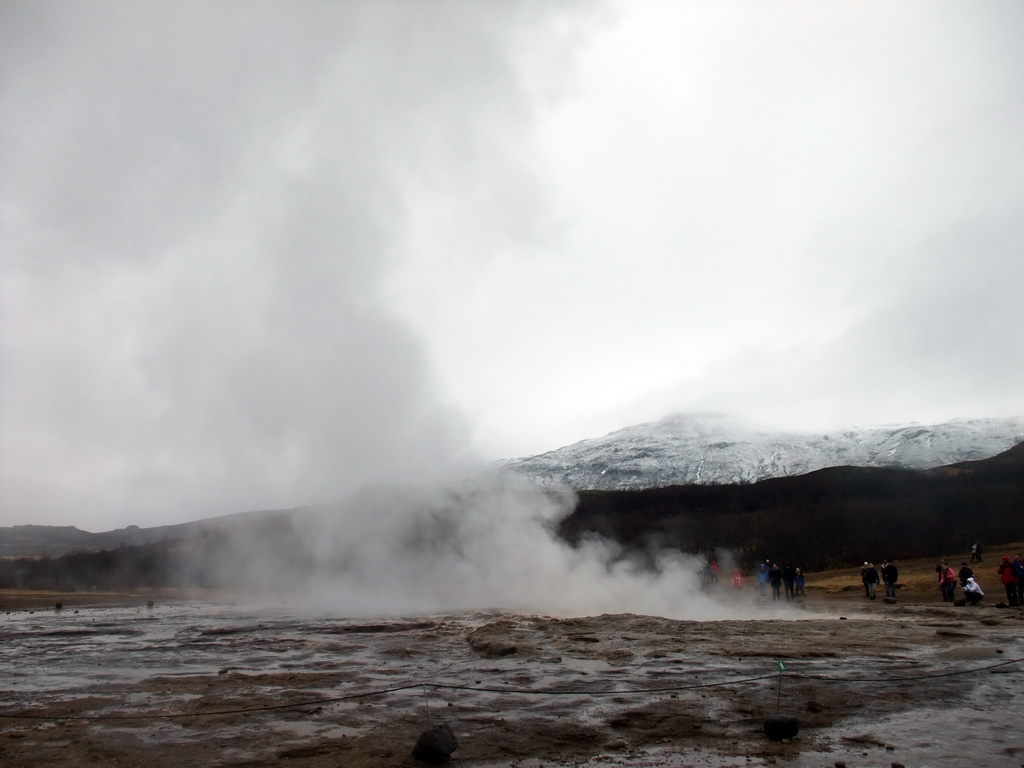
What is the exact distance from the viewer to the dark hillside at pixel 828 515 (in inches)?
2697

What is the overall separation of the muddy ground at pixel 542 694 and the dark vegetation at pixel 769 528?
28.8 m

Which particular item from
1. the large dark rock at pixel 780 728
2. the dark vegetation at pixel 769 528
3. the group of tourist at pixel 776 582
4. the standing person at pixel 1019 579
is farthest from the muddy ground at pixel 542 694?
the dark vegetation at pixel 769 528

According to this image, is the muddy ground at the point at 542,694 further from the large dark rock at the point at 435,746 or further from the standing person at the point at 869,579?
the standing person at the point at 869,579

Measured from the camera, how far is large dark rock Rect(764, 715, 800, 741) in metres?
9.68

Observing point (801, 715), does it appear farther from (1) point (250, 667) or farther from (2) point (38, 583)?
(2) point (38, 583)

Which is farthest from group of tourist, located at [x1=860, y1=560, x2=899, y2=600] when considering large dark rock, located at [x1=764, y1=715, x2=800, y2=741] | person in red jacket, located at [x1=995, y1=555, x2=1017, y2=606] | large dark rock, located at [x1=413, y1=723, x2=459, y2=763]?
large dark rock, located at [x1=413, y1=723, x2=459, y2=763]

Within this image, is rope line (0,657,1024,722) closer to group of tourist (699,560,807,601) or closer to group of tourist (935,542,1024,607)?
group of tourist (935,542,1024,607)

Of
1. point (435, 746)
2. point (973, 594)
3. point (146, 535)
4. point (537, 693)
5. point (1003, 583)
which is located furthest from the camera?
point (146, 535)

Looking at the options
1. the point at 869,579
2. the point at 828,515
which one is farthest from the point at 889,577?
the point at 828,515

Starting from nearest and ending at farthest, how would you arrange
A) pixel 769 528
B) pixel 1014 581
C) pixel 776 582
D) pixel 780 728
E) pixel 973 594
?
pixel 780 728
pixel 1014 581
pixel 973 594
pixel 776 582
pixel 769 528

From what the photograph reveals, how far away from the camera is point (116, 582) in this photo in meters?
75.7

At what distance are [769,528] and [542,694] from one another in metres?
Result: 75.3

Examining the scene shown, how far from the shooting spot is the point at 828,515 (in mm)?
81375

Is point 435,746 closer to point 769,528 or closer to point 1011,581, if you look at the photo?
point 1011,581
